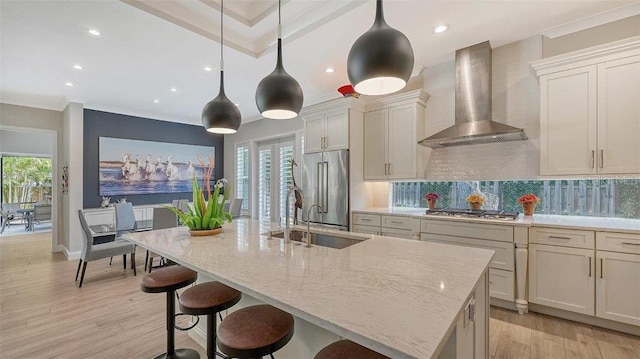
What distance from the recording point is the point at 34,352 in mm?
2219

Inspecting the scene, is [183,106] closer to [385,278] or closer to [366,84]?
[366,84]

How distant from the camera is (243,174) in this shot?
680 centimetres

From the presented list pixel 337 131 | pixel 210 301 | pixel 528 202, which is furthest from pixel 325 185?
pixel 210 301

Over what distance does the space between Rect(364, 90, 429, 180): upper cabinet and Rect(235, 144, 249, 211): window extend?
139 inches

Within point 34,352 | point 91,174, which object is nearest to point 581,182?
point 34,352

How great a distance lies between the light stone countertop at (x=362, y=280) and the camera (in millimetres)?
805

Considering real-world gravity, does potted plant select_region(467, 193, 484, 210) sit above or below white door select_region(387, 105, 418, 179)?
below

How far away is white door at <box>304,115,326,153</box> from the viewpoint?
424cm

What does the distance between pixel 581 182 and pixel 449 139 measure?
1460 millimetres

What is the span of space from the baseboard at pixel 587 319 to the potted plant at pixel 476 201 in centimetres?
113

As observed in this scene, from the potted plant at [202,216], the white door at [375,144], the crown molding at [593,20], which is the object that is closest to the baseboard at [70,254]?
the potted plant at [202,216]

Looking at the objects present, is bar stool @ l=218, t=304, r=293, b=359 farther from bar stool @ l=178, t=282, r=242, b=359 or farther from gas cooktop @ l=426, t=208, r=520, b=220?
gas cooktop @ l=426, t=208, r=520, b=220

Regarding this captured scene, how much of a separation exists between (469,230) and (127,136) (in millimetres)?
6579

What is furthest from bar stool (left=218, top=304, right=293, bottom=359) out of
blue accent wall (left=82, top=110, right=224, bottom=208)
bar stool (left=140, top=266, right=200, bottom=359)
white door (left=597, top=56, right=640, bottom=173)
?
blue accent wall (left=82, top=110, right=224, bottom=208)
